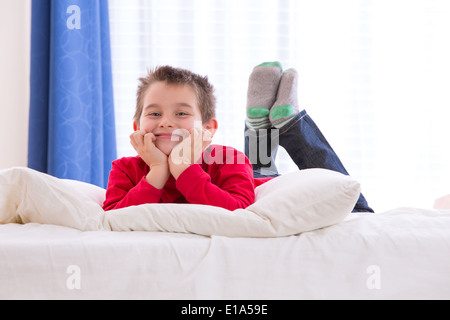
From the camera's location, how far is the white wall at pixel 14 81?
2.53m

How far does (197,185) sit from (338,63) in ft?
6.24

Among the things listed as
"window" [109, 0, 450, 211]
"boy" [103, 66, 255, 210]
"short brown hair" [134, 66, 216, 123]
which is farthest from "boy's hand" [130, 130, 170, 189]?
"window" [109, 0, 450, 211]

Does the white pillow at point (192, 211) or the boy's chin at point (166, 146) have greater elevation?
the boy's chin at point (166, 146)

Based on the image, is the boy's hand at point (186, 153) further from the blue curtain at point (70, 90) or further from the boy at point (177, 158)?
the blue curtain at point (70, 90)

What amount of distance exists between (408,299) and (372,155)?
6.79 ft

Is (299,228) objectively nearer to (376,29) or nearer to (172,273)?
(172,273)

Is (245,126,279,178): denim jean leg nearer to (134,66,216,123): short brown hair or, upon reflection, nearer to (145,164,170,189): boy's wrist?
(134,66,216,123): short brown hair

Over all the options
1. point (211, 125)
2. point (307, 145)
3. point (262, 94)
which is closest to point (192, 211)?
point (211, 125)

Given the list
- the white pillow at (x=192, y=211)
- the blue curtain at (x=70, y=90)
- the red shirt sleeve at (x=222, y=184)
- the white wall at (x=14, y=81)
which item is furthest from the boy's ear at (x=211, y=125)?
the white wall at (x=14, y=81)

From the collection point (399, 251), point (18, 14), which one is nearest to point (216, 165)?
point (399, 251)

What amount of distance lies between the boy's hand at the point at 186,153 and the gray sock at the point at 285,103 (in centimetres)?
68

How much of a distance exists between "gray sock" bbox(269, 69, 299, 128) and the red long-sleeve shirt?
0.49 metres

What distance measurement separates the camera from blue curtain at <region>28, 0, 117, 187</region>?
2404 mm

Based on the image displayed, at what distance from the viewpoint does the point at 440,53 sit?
270cm
